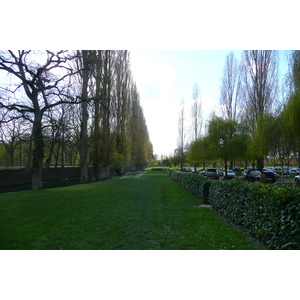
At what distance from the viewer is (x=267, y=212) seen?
13.7 ft

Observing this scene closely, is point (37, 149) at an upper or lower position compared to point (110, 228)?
upper

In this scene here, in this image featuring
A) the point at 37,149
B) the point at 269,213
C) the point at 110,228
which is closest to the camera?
the point at 269,213

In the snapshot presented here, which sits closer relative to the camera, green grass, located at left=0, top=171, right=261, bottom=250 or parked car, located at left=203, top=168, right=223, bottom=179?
green grass, located at left=0, top=171, right=261, bottom=250

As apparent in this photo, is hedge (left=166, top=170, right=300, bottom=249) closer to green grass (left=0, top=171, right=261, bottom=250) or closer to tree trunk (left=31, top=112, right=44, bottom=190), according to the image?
green grass (left=0, top=171, right=261, bottom=250)

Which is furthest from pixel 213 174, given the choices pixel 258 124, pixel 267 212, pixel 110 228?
pixel 267 212

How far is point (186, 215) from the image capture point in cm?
731

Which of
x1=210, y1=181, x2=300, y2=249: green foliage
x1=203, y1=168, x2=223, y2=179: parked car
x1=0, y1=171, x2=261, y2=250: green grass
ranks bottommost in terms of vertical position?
x1=203, y1=168, x2=223, y2=179: parked car

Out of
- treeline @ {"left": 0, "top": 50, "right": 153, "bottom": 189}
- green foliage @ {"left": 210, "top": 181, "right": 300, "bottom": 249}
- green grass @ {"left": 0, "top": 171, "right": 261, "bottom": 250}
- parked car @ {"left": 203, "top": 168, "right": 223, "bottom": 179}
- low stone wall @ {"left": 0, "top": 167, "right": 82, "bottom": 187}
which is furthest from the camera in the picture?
parked car @ {"left": 203, "top": 168, "right": 223, "bottom": 179}

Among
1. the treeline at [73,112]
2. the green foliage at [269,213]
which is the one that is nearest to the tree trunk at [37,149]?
the treeline at [73,112]

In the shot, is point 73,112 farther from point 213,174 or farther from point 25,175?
point 213,174

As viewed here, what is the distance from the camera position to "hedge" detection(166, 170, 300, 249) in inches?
138

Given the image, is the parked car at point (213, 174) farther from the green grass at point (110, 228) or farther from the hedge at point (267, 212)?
the hedge at point (267, 212)

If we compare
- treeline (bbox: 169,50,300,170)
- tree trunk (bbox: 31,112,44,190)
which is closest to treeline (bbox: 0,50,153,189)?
tree trunk (bbox: 31,112,44,190)

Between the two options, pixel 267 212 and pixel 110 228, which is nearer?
pixel 267 212
